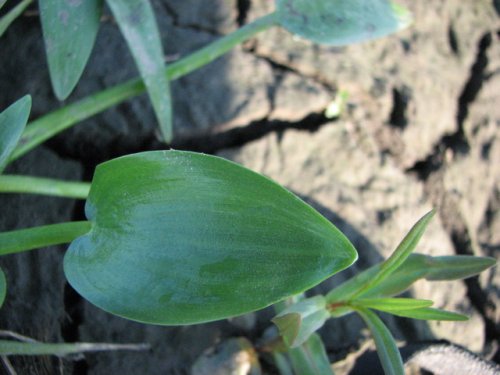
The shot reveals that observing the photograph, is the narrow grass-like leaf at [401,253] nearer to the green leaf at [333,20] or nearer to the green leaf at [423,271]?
the green leaf at [423,271]

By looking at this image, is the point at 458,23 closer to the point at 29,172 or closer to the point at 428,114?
the point at 428,114

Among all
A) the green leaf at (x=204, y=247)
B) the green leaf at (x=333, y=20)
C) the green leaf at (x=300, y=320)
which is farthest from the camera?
the green leaf at (x=333, y=20)

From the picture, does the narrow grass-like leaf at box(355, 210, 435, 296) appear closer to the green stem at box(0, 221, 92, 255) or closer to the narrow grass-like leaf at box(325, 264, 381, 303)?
the narrow grass-like leaf at box(325, 264, 381, 303)

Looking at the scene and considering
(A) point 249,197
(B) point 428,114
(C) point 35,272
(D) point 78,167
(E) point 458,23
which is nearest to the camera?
(A) point 249,197

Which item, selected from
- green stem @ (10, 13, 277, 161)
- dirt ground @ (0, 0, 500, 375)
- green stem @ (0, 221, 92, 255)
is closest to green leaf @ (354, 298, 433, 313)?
dirt ground @ (0, 0, 500, 375)

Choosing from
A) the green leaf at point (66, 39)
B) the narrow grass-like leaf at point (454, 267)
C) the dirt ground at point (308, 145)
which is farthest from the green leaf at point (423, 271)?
the green leaf at point (66, 39)

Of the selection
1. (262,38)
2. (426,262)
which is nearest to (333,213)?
(426,262)
